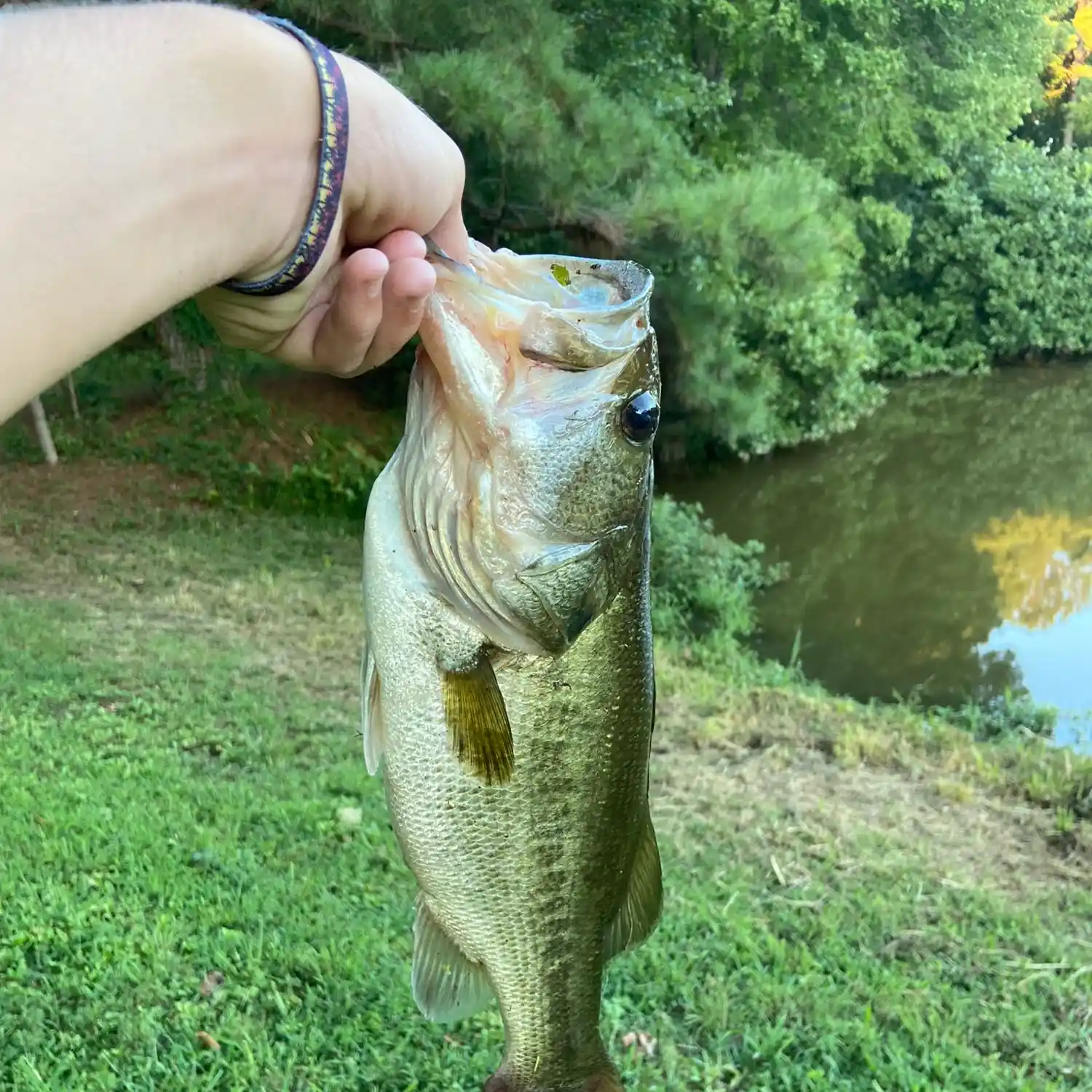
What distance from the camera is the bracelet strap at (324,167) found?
1.20 metres

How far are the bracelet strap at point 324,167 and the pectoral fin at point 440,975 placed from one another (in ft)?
3.25

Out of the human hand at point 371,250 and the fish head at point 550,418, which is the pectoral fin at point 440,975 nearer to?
the fish head at point 550,418

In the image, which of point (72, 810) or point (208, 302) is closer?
point (208, 302)

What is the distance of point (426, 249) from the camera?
1.36m

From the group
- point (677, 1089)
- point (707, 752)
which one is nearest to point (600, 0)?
point (707, 752)

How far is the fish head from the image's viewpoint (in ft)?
4.50

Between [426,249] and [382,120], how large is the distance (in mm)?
164

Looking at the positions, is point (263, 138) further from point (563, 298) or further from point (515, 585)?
point (515, 585)

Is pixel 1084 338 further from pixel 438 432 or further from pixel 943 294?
pixel 438 432

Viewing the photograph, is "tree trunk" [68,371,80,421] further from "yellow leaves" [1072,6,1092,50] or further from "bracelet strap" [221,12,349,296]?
"yellow leaves" [1072,6,1092,50]

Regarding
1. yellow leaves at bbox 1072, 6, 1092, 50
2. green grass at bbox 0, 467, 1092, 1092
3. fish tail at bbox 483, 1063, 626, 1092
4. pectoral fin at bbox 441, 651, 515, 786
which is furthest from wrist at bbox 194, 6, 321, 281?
yellow leaves at bbox 1072, 6, 1092, 50

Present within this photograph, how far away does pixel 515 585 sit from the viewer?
4.74 feet

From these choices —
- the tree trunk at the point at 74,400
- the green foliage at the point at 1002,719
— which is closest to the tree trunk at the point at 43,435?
the tree trunk at the point at 74,400

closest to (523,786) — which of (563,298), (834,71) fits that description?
(563,298)
